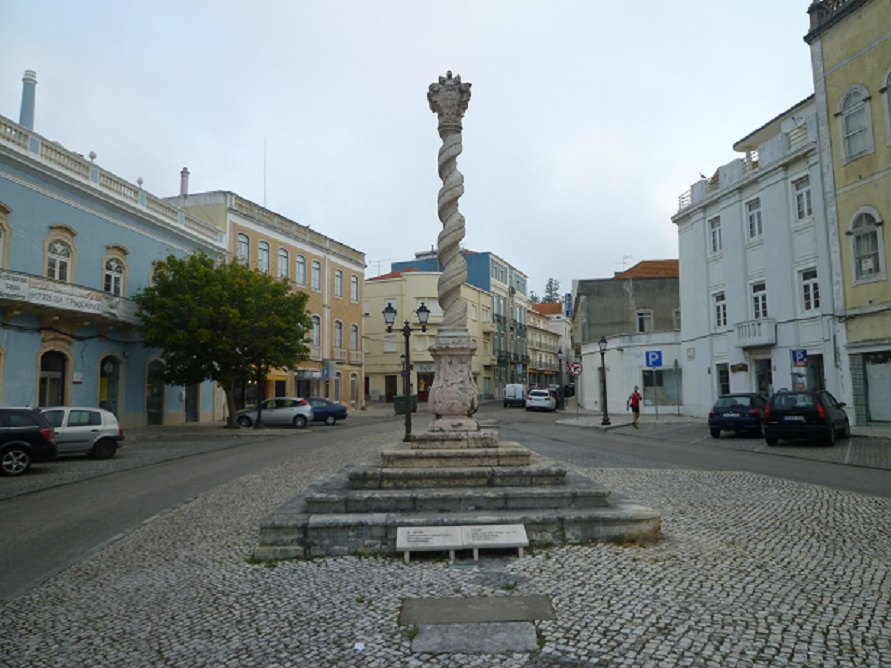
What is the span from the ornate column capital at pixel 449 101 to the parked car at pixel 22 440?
10465mm

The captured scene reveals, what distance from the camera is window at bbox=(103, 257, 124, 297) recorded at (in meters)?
24.6

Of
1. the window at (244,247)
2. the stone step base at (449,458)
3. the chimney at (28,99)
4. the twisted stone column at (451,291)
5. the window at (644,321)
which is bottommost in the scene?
the stone step base at (449,458)

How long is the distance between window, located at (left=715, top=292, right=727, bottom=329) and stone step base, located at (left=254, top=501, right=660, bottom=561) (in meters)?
23.9

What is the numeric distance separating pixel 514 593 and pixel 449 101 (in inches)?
293

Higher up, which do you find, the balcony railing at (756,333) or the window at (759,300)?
the window at (759,300)

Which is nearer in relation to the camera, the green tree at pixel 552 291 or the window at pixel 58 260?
the window at pixel 58 260

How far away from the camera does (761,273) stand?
25375 mm

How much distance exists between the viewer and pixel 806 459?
13.8m

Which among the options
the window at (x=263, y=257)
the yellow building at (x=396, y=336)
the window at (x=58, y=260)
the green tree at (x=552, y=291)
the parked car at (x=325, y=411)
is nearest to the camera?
the window at (x=58, y=260)

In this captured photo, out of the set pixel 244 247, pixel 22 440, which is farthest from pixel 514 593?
pixel 244 247

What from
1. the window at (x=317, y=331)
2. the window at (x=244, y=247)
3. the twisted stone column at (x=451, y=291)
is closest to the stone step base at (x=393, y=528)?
the twisted stone column at (x=451, y=291)

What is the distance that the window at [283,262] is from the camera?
37.2m

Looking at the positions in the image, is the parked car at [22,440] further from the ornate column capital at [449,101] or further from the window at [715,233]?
the window at [715,233]

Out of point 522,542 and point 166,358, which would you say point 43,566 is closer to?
point 522,542
